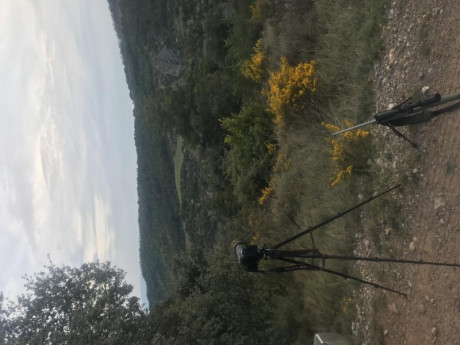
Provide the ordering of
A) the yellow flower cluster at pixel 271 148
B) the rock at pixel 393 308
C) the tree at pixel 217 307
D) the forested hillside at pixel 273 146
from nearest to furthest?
the rock at pixel 393 308, the forested hillside at pixel 273 146, the tree at pixel 217 307, the yellow flower cluster at pixel 271 148

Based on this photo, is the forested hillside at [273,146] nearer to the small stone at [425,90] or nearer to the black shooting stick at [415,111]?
the small stone at [425,90]

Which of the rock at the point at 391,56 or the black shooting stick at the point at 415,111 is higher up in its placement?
the rock at the point at 391,56

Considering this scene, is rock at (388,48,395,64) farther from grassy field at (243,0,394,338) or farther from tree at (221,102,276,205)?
tree at (221,102,276,205)

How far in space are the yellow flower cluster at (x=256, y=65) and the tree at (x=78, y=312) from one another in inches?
336

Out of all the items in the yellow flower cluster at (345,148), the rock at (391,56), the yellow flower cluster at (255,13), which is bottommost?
the yellow flower cluster at (345,148)

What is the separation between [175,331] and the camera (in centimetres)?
1373

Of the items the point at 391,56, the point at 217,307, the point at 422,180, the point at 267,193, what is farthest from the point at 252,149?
the point at 422,180

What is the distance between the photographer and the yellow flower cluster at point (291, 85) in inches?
480

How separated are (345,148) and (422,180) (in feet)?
7.62

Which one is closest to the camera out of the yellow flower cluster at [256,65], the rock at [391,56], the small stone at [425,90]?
the small stone at [425,90]

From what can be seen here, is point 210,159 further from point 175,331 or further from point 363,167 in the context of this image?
point 363,167

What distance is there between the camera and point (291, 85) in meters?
12.6

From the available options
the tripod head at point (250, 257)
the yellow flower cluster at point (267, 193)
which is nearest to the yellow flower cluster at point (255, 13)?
the yellow flower cluster at point (267, 193)

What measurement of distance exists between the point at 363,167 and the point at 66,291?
9.49m
